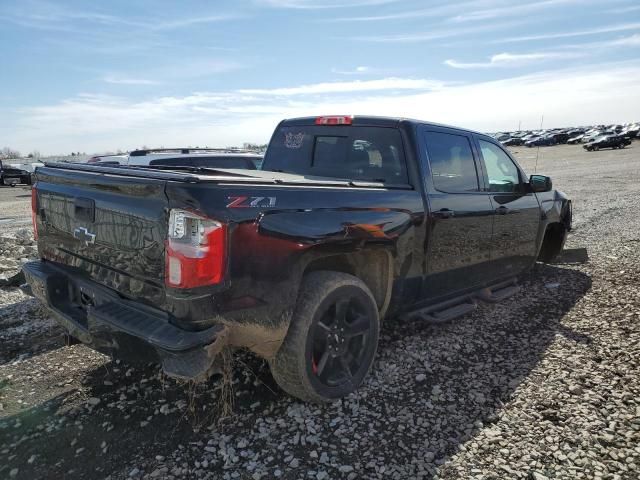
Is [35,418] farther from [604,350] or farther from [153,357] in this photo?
[604,350]

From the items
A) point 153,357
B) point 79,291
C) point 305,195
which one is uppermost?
point 305,195

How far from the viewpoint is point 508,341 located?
426 centimetres

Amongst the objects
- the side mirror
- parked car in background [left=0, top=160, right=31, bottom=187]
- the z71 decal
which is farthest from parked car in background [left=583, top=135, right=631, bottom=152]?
the z71 decal

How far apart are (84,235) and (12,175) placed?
84.1 feet

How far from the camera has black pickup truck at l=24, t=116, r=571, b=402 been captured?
2.50 metres

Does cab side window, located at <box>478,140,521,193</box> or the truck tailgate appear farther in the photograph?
cab side window, located at <box>478,140,521,193</box>

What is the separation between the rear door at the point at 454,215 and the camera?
3936 mm

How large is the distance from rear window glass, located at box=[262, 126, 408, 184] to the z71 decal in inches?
57.7

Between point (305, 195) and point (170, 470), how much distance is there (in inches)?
67.6

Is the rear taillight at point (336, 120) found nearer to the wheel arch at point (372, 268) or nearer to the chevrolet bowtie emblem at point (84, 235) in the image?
the wheel arch at point (372, 268)

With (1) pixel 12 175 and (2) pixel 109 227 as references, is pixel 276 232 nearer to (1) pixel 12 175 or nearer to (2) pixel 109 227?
(2) pixel 109 227

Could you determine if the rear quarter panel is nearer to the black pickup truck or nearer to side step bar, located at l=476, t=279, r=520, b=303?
the black pickup truck

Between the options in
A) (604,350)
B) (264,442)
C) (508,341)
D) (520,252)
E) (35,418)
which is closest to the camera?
(264,442)

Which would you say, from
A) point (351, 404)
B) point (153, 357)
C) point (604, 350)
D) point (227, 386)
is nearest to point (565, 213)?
point (604, 350)
